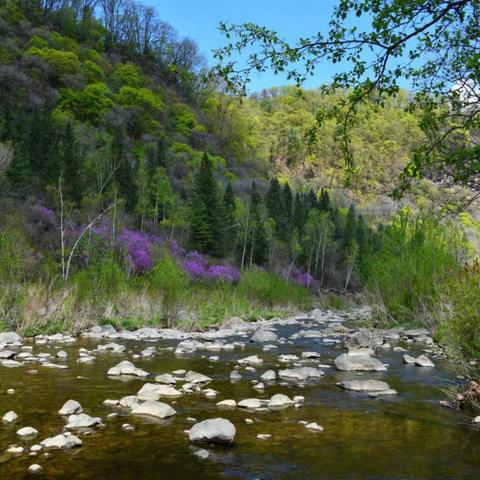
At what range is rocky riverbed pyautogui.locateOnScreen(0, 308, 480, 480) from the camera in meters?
5.86

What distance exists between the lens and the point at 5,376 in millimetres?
9797

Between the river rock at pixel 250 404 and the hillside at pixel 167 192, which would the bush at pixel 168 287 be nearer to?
the hillside at pixel 167 192

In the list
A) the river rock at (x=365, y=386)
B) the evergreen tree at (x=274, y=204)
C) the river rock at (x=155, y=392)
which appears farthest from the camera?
the evergreen tree at (x=274, y=204)

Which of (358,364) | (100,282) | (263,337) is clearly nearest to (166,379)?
(358,364)

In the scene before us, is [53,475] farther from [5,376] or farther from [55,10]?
[55,10]

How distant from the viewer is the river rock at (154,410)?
7.67 meters

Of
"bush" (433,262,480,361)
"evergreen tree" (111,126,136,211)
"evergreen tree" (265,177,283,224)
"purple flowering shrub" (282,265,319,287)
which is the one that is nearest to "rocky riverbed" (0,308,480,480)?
"bush" (433,262,480,361)

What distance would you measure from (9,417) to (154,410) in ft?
6.37

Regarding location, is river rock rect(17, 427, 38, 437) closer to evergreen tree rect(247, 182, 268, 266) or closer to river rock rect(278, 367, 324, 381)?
river rock rect(278, 367, 324, 381)

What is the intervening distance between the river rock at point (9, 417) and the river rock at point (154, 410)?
1600 millimetres

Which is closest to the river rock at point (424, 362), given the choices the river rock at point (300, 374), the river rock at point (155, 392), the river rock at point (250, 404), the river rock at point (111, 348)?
the river rock at point (300, 374)

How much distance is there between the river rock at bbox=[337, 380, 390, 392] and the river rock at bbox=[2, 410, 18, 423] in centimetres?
598

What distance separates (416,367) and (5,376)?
9444 millimetres

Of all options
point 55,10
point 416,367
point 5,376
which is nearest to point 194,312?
point 416,367
